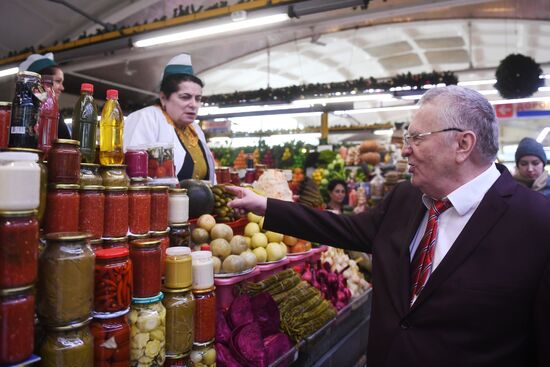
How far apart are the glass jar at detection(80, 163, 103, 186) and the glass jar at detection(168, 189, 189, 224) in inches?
14.8

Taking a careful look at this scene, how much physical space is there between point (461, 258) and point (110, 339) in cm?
121

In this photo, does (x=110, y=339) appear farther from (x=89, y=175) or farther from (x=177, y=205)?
(x=177, y=205)

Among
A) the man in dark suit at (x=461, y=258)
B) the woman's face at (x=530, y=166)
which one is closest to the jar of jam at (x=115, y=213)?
the man in dark suit at (x=461, y=258)

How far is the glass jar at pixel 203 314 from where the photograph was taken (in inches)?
68.9

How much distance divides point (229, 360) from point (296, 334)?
51 cm

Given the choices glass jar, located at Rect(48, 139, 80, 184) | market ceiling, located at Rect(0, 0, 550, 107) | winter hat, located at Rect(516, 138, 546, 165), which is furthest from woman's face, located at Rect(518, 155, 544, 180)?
glass jar, located at Rect(48, 139, 80, 184)

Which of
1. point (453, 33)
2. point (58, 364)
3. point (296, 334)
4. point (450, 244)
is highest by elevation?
point (453, 33)

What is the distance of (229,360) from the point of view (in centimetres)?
204

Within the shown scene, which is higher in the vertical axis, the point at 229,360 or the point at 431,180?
the point at 431,180

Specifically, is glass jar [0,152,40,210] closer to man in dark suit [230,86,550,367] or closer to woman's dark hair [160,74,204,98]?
man in dark suit [230,86,550,367]

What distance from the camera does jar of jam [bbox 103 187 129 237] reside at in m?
1.50

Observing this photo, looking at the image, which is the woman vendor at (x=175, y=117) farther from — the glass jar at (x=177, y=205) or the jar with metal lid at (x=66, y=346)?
the jar with metal lid at (x=66, y=346)

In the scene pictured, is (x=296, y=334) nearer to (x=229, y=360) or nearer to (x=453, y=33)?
(x=229, y=360)

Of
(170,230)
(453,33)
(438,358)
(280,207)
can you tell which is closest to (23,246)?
(170,230)
